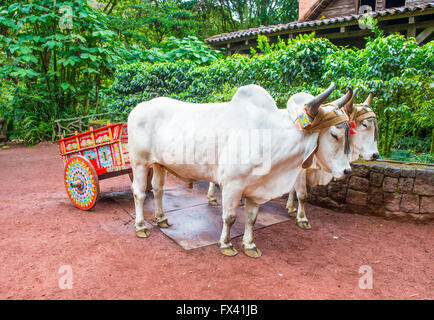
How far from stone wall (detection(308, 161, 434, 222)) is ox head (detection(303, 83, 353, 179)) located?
1528 mm

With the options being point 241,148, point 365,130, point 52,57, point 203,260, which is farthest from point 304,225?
point 52,57

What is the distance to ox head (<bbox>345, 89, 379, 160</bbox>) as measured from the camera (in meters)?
3.80

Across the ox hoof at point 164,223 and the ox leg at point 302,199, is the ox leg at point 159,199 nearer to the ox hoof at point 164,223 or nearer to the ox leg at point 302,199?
the ox hoof at point 164,223

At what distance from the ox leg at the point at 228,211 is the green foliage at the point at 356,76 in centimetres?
250

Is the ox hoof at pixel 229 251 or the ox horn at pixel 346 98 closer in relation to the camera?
the ox horn at pixel 346 98

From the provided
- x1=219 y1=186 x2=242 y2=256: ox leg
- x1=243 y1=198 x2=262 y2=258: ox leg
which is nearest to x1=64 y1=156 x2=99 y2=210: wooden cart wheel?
x1=219 y1=186 x2=242 y2=256: ox leg

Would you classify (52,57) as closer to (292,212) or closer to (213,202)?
(213,202)

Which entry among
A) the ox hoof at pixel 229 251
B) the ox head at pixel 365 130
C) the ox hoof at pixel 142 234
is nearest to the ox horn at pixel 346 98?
the ox head at pixel 365 130

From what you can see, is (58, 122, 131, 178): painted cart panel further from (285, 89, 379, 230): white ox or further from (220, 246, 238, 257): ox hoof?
(285, 89, 379, 230): white ox

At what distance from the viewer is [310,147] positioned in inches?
120

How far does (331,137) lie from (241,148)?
0.87 meters

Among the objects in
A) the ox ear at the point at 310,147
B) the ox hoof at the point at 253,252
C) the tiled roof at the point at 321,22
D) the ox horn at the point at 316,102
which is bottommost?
the ox hoof at the point at 253,252

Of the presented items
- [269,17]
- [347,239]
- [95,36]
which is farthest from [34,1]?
[269,17]

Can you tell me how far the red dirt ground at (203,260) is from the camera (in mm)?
2721
